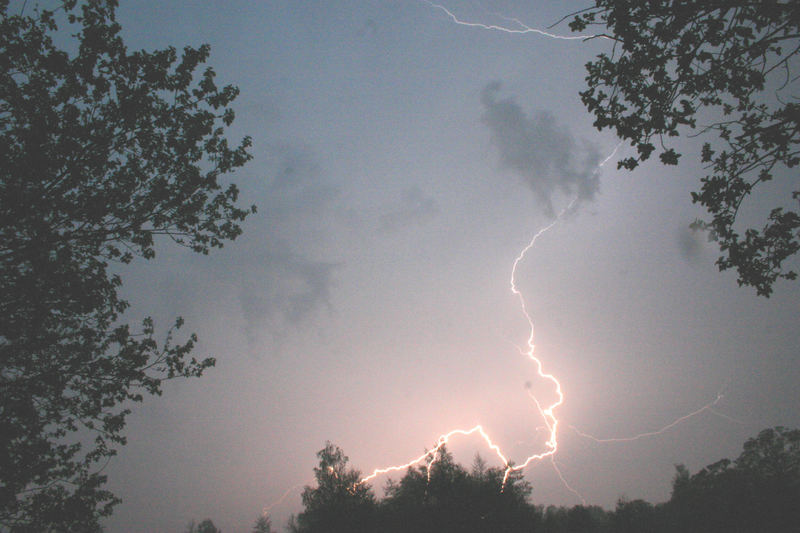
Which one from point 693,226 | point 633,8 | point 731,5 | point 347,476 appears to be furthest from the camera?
point 347,476

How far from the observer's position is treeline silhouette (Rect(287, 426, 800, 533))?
3109 cm

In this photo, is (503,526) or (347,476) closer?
Result: (503,526)

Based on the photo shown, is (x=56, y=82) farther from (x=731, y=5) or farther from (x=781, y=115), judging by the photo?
(x=781, y=115)

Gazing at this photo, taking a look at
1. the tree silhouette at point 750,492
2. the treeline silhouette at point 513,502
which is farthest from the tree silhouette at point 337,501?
the tree silhouette at point 750,492

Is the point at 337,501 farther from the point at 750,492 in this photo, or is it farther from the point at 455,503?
the point at 750,492

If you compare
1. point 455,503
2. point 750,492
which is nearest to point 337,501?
point 455,503

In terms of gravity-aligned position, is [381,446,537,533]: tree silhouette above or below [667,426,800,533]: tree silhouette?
above

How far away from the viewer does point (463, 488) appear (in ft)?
113

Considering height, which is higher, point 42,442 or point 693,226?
point 42,442

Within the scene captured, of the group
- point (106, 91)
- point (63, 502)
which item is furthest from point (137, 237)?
point (63, 502)

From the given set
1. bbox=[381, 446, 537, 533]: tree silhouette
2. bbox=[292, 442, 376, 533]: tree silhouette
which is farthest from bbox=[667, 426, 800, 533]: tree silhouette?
bbox=[292, 442, 376, 533]: tree silhouette

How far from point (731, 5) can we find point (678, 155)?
216cm

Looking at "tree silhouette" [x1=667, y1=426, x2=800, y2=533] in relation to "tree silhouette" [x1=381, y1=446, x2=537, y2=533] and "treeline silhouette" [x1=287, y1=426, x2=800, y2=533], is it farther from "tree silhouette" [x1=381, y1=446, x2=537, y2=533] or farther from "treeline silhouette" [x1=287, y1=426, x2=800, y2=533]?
"tree silhouette" [x1=381, y1=446, x2=537, y2=533]

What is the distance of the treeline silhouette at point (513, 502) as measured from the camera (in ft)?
102
